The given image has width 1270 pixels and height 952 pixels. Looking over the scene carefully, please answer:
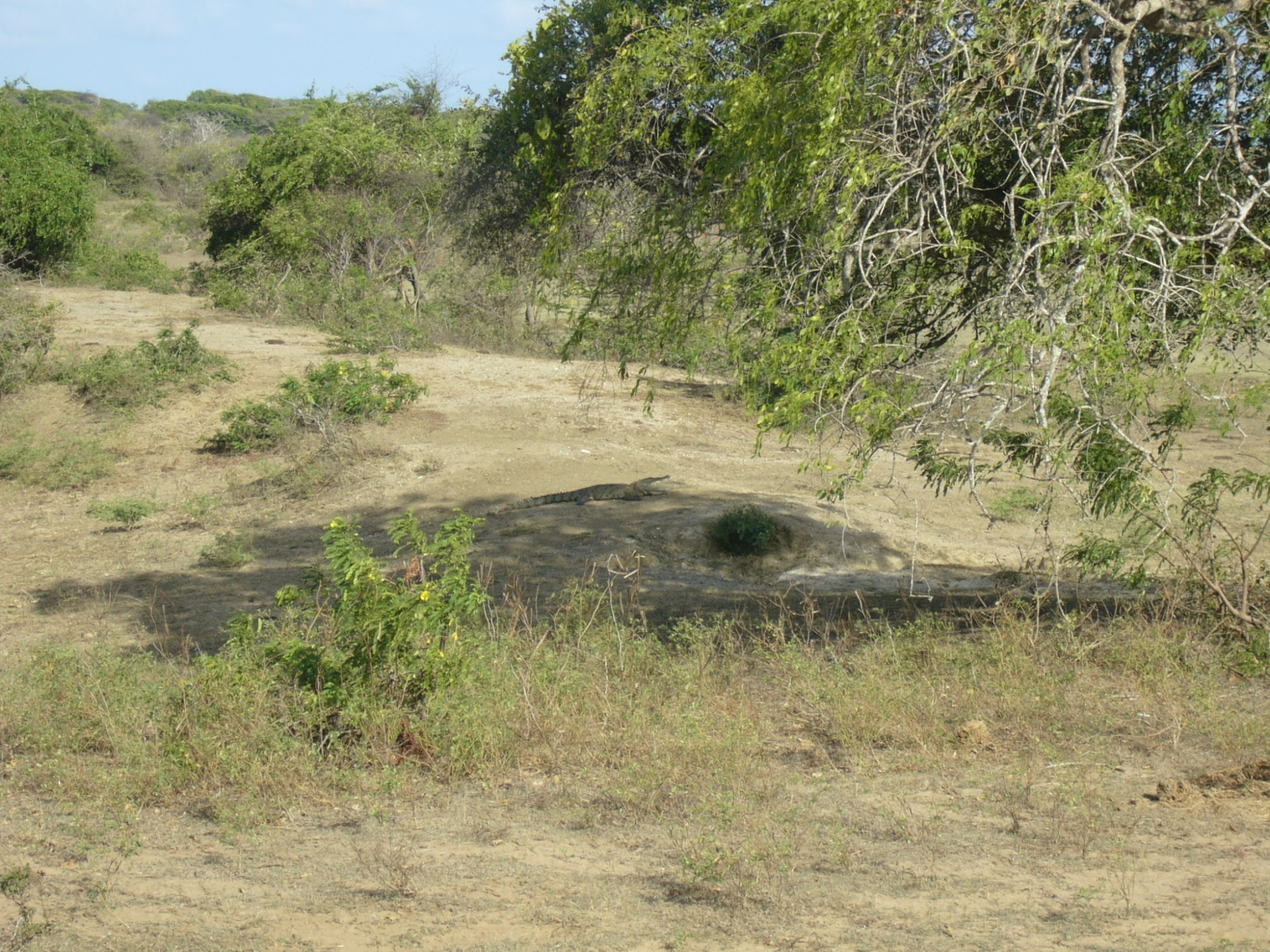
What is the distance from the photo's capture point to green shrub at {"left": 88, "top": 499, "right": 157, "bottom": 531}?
428 inches

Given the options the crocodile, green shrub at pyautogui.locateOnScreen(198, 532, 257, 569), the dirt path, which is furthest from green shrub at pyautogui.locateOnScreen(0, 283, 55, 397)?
the crocodile

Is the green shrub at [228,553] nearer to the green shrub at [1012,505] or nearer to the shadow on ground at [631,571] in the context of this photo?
the shadow on ground at [631,571]

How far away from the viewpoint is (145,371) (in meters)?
14.2

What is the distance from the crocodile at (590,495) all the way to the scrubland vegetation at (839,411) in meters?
4.05

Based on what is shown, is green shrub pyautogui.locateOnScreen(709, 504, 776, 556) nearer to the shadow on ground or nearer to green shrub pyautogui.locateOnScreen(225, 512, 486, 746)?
the shadow on ground

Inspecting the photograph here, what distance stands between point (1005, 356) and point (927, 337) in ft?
6.24

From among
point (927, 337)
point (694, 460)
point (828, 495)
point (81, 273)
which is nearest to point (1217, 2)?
point (927, 337)

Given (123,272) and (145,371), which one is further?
(123,272)

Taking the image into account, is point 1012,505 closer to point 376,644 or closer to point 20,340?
point 376,644

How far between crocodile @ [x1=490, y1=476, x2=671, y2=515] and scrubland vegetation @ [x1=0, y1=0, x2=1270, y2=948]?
4054mm

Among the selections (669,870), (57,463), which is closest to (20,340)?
(57,463)

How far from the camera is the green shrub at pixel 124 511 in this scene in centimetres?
1087

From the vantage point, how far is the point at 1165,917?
10.1 ft

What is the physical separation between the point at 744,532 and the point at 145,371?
862 cm
